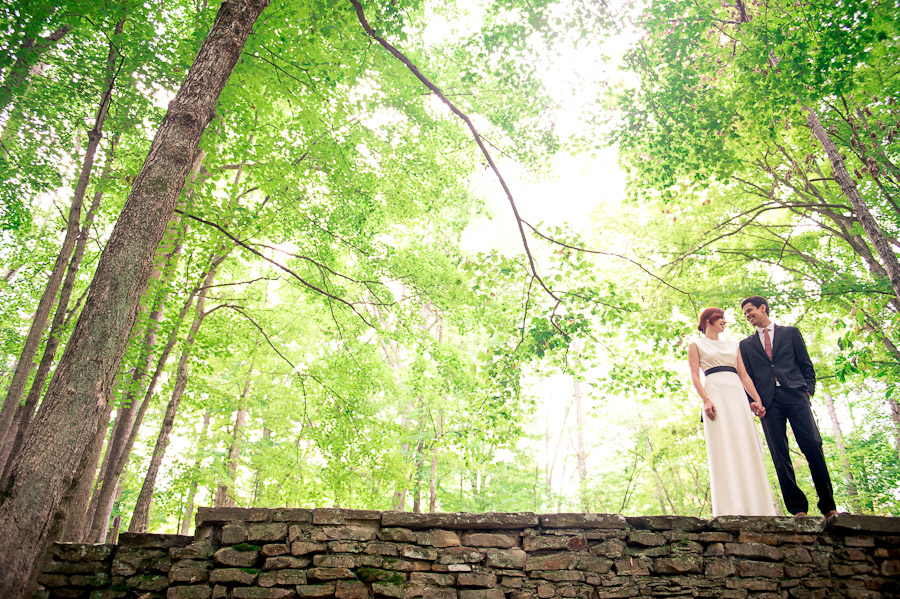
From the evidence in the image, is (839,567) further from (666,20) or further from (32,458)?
(666,20)

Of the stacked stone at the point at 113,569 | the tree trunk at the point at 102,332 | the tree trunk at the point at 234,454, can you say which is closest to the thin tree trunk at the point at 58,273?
the tree trunk at the point at 102,332

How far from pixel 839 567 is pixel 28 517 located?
4.72 meters

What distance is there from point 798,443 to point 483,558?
263 cm

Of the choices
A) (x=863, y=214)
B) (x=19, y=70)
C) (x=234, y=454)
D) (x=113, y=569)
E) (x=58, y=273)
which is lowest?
(x=113, y=569)

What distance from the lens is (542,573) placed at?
118 inches

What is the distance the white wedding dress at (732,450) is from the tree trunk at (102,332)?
170 inches

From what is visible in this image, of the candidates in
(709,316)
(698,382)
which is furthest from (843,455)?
(698,382)

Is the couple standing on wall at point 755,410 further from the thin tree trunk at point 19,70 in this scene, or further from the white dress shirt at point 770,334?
the thin tree trunk at point 19,70

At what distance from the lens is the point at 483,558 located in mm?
3021

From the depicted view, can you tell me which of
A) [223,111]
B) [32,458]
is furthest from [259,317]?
[32,458]

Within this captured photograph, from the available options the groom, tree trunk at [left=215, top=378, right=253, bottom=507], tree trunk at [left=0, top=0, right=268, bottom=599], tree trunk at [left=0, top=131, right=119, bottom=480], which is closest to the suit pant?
the groom

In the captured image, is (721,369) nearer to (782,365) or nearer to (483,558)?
(782,365)

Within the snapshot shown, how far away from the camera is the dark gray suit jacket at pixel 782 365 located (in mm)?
3742

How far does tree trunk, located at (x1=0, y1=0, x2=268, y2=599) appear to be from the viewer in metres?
Result: 2.25
